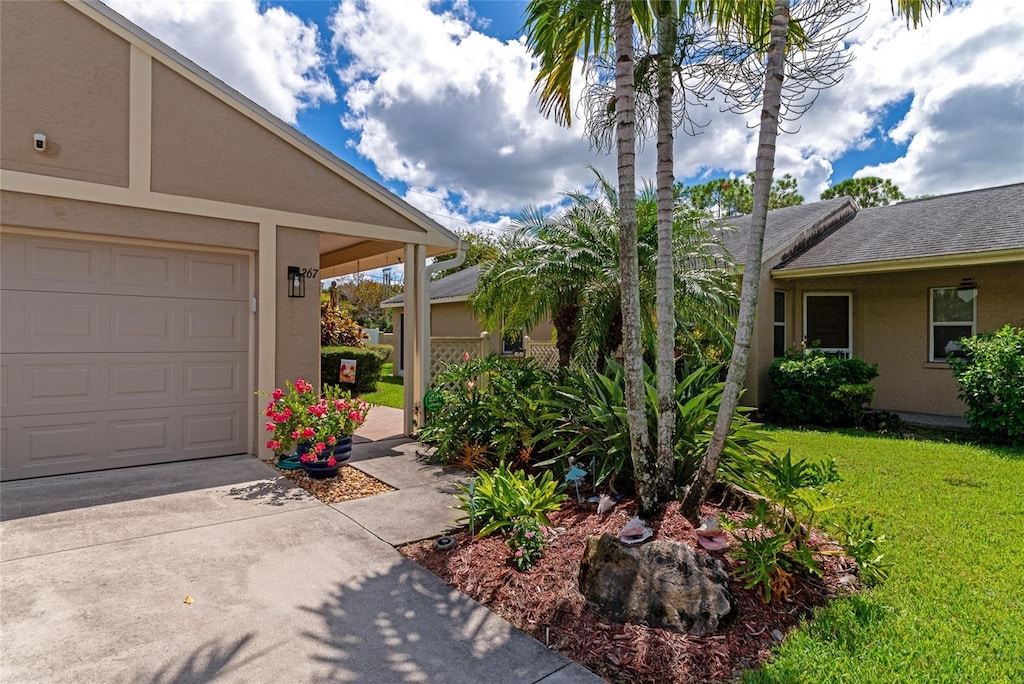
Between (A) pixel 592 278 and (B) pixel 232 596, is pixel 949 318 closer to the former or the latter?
(A) pixel 592 278

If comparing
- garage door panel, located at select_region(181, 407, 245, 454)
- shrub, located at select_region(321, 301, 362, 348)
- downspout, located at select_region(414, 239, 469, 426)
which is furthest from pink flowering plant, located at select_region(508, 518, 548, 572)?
shrub, located at select_region(321, 301, 362, 348)

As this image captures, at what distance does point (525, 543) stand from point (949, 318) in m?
10.7

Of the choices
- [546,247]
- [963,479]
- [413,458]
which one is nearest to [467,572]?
[413,458]

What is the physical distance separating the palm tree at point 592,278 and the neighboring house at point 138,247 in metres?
2.61

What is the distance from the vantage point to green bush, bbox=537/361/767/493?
14.5 ft

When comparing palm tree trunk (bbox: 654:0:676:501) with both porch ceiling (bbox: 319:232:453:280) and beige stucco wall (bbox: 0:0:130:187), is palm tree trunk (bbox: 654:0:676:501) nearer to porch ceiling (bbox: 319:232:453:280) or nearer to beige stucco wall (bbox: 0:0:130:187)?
porch ceiling (bbox: 319:232:453:280)

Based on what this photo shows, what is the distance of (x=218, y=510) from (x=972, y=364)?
1049cm

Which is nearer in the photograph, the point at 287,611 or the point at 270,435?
the point at 287,611

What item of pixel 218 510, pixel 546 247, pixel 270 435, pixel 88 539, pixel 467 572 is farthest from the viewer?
pixel 546 247

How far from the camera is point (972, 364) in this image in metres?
8.20

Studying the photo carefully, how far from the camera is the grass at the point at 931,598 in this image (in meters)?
2.59

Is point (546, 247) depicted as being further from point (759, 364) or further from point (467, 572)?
point (759, 364)

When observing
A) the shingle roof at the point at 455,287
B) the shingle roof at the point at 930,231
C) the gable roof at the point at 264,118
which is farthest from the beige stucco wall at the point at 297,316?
the shingle roof at the point at 930,231

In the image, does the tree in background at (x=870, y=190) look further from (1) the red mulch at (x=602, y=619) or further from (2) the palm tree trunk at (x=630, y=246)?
(1) the red mulch at (x=602, y=619)
